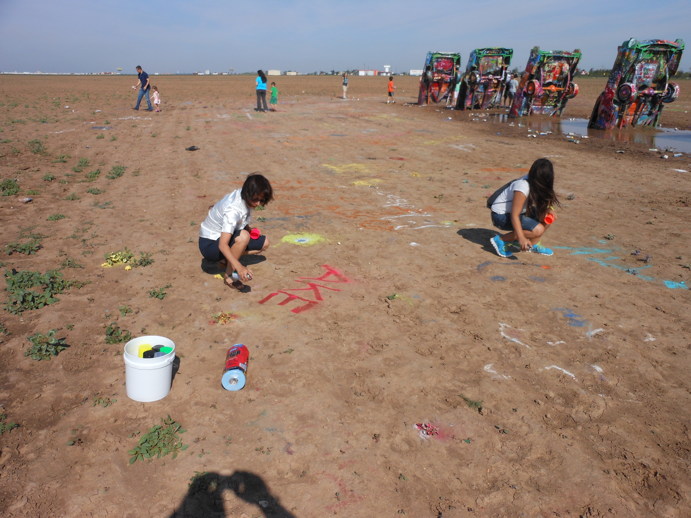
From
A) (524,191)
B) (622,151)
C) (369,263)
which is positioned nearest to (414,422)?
(369,263)

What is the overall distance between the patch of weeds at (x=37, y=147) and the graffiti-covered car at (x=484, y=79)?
18.4 meters

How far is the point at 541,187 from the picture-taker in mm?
4957

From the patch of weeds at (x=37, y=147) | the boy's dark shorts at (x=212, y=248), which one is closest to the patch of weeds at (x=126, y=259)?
the boy's dark shorts at (x=212, y=248)

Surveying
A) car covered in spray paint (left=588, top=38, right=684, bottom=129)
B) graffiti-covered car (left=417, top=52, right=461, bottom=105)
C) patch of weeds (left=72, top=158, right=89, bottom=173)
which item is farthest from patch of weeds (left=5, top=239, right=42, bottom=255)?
graffiti-covered car (left=417, top=52, right=461, bottom=105)

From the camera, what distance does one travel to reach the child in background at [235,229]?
4.05 m

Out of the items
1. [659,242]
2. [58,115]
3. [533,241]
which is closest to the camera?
[533,241]

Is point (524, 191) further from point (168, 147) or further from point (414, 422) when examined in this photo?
point (168, 147)

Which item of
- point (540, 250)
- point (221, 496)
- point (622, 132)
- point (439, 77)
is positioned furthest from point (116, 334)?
point (439, 77)

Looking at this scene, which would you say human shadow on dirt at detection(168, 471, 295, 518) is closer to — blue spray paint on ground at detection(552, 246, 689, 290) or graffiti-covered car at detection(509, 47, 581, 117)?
blue spray paint on ground at detection(552, 246, 689, 290)

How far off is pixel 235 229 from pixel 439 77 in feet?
73.5

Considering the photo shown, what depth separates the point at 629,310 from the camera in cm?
422

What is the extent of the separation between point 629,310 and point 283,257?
3790 mm

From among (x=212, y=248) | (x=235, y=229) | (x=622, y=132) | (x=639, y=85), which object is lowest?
(x=212, y=248)

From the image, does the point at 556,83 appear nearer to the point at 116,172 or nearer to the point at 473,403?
the point at 116,172
